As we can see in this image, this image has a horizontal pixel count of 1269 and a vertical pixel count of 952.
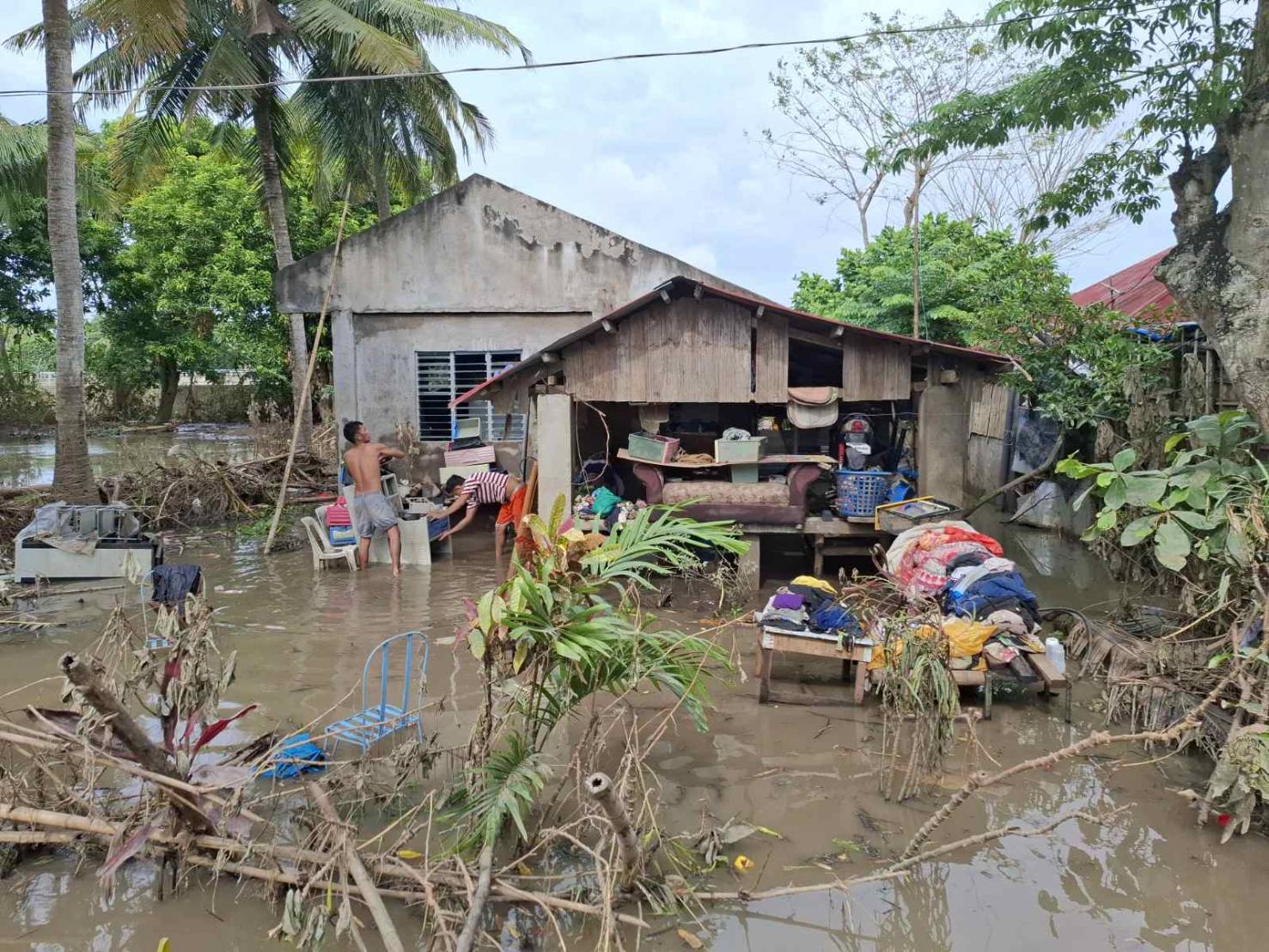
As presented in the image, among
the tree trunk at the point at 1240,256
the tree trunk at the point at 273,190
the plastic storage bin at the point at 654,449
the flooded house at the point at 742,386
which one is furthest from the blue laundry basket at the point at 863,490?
the tree trunk at the point at 273,190

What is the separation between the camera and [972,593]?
22.5ft

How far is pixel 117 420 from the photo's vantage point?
31078 millimetres

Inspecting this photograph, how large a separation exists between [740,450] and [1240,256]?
487 cm

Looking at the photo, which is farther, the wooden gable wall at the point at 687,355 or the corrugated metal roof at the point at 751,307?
the wooden gable wall at the point at 687,355

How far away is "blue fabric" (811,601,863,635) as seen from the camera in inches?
255

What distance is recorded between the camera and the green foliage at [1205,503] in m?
5.36

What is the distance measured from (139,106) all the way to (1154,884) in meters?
18.2

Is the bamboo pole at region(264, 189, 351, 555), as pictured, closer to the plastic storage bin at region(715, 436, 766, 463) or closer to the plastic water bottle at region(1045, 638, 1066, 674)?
the plastic storage bin at region(715, 436, 766, 463)

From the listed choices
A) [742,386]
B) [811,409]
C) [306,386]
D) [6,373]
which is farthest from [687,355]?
[6,373]

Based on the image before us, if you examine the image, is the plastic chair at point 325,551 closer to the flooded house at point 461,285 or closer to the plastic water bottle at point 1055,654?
the flooded house at point 461,285

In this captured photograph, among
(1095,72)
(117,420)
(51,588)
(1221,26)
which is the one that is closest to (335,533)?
(51,588)

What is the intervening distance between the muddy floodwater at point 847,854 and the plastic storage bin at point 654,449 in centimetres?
317

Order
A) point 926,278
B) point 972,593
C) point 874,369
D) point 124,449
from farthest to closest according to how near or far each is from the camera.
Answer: point 124,449, point 926,278, point 874,369, point 972,593

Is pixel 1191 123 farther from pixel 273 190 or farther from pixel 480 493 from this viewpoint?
pixel 273 190
